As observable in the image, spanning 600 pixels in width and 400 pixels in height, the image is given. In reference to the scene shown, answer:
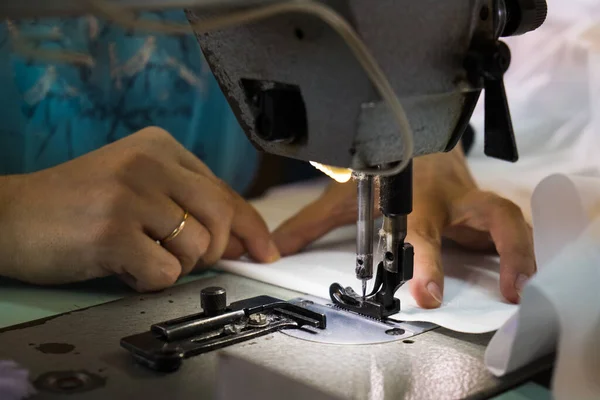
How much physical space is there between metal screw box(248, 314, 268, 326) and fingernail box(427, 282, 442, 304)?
23cm

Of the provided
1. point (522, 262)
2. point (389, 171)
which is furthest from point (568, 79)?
point (389, 171)

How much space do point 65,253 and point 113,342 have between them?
25cm

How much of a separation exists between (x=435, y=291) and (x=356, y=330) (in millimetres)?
158

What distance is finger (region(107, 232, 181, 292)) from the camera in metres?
1.12

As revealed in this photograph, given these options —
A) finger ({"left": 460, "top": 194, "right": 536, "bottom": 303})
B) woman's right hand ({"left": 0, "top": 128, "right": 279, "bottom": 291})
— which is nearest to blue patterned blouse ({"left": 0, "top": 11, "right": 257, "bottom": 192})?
woman's right hand ({"left": 0, "top": 128, "right": 279, "bottom": 291})

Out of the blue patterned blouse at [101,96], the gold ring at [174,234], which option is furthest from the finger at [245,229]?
the blue patterned blouse at [101,96]

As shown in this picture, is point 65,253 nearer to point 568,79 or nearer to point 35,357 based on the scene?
point 35,357

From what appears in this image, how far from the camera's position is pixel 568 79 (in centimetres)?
168

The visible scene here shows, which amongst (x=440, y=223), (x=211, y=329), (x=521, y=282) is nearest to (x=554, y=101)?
(x=440, y=223)

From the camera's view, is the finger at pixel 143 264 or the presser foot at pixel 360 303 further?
the finger at pixel 143 264

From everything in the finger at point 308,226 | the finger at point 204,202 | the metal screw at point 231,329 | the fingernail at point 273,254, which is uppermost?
the finger at point 204,202

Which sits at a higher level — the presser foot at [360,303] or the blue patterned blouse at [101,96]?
the blue patterned blouse at [101,96]

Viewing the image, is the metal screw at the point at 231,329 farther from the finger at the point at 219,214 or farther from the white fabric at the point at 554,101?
the white fabric at the point at 554,101

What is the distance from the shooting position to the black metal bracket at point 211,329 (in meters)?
0.86
